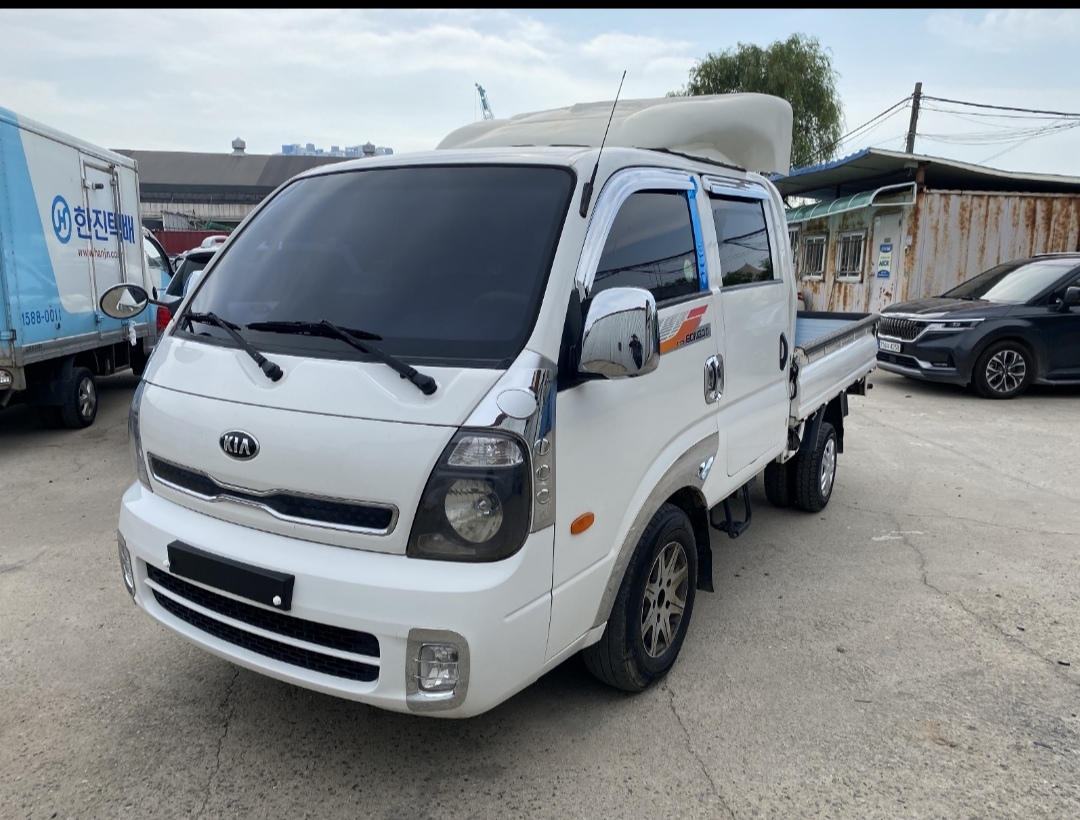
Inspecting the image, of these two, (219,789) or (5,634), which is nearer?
(219,789)

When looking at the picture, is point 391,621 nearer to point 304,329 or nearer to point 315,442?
point 315,442

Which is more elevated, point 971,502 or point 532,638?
point 532,638

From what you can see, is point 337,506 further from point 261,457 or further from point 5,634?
point 5,634

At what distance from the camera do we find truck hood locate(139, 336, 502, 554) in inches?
88.0

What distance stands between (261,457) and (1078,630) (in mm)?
3854

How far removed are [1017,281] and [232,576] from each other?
11351 millimetres

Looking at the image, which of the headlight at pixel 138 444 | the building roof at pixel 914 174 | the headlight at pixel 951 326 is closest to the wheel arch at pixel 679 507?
the headlight at pixel 138 444

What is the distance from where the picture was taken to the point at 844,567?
4578mm

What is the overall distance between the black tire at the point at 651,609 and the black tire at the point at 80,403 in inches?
270

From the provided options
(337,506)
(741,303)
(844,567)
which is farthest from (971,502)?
(337,506)

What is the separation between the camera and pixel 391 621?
219cm

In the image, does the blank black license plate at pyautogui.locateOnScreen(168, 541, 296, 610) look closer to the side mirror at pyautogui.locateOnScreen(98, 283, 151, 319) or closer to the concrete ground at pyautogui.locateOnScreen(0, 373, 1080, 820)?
the concrete ground at pyautogui.locateOnScreen(0, 373, 1080, 820)

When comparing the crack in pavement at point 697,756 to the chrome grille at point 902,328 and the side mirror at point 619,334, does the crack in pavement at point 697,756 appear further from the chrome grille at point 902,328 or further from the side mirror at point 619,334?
the chrome grille at point 902,328

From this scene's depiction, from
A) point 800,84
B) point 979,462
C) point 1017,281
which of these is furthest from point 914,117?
point 979,462
